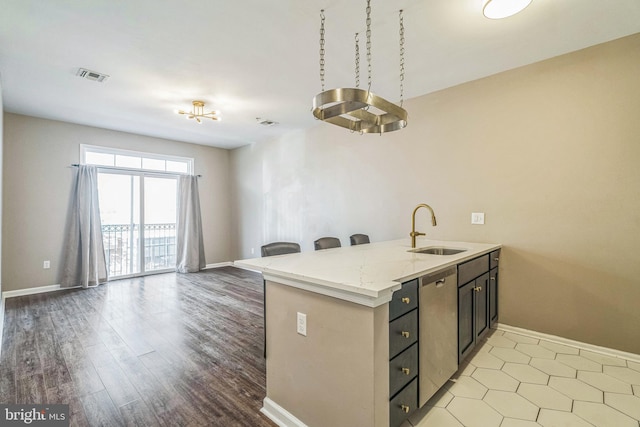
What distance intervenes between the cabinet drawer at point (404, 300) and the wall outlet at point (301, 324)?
0.47 meters

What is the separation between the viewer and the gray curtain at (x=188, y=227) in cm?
606

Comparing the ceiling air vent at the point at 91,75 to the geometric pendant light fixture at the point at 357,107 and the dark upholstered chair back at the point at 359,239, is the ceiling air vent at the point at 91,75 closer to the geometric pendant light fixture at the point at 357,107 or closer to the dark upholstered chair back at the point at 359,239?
the geometric pendant light fixture at the point at 357,107

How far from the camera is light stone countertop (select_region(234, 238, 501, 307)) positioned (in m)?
1.29

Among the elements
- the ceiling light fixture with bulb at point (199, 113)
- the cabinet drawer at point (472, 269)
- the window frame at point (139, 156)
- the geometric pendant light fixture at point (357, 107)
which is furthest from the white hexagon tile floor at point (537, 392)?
the window frame at point (139, 156)

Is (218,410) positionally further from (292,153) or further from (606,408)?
(292,153)

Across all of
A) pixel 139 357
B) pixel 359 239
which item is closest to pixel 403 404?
pixel 139 357

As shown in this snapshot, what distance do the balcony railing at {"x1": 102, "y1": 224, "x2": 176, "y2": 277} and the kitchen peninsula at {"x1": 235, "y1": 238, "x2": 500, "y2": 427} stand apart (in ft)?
16.3

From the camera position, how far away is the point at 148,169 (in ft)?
18.8

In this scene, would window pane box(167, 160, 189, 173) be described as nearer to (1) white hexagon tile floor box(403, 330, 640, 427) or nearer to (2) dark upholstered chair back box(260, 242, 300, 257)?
(2) dark upholstered chair back box(260, 242, 300, 257)

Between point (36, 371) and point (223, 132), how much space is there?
4284 millimetres

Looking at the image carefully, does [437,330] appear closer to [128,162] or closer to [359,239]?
[359,239]

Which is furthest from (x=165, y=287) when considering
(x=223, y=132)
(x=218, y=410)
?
(x=218, y=410)

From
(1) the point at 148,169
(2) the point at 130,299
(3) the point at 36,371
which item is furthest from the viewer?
(1) the point at 148,169

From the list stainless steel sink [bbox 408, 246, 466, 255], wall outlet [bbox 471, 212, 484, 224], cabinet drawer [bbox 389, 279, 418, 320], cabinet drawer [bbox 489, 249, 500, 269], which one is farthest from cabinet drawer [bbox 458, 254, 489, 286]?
cabinet drawer [bbox 389, 279, 418, 320]
